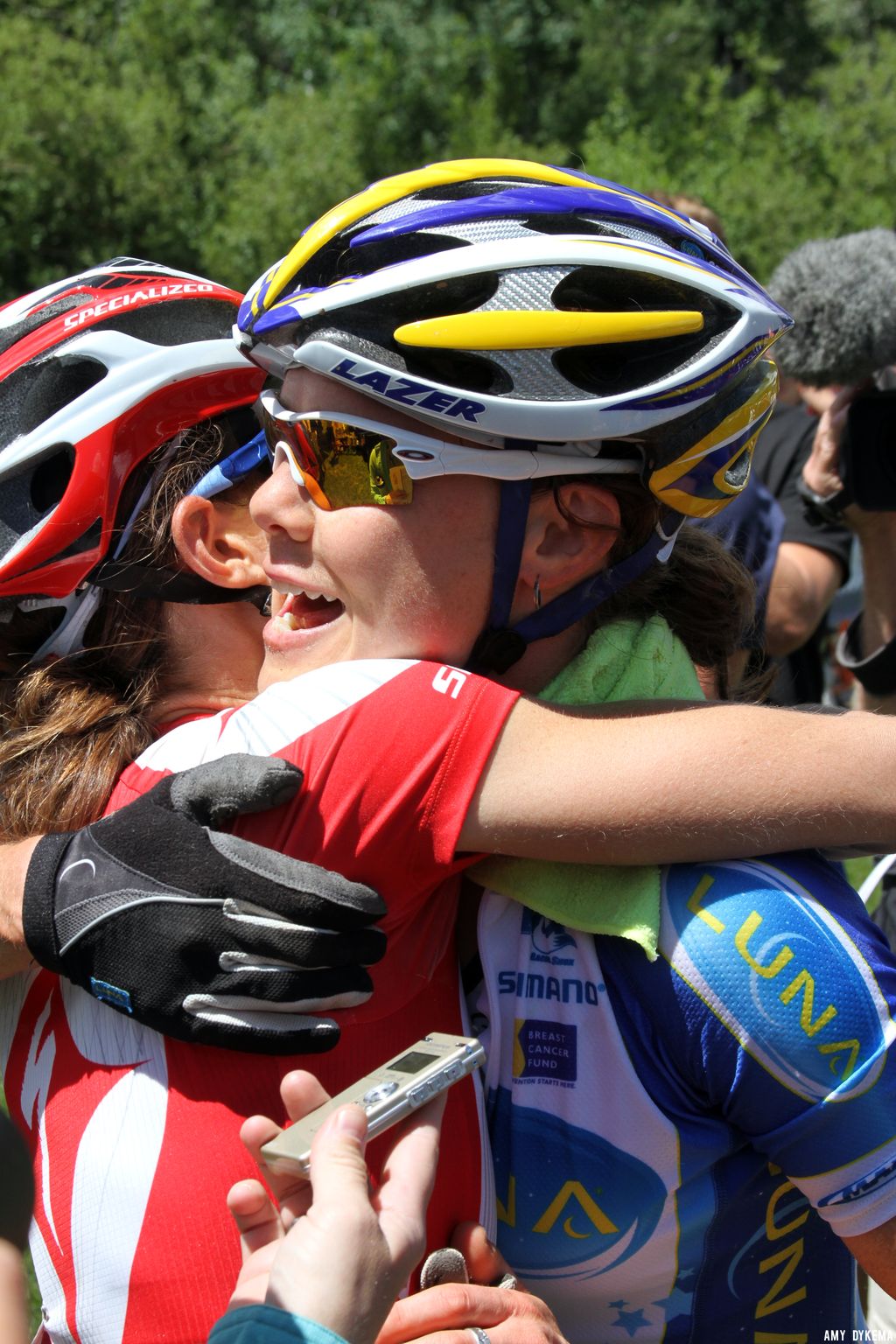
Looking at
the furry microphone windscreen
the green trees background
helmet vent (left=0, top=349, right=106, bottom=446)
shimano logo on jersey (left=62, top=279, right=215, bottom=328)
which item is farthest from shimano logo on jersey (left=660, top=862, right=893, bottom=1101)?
the green trees background

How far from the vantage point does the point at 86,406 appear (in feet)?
7.64

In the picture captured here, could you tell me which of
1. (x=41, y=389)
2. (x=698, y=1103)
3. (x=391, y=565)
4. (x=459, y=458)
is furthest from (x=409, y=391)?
(x=698, y=1103)

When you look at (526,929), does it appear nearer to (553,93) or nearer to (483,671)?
(483,671)

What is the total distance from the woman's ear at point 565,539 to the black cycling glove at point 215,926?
58 centimetres

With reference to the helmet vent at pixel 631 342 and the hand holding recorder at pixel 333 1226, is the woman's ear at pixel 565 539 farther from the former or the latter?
the hand holding recorder at pixel 333 1226

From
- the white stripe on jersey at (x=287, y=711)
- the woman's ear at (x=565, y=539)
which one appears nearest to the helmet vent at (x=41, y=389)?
the white stripe on jersey at (x=287, y=711)

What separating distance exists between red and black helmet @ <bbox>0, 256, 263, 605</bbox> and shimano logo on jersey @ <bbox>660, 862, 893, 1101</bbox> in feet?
4.30

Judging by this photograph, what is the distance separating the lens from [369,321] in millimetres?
1904

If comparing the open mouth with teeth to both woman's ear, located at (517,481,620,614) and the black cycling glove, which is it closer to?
woman's ear, located at (517,481,620,614)

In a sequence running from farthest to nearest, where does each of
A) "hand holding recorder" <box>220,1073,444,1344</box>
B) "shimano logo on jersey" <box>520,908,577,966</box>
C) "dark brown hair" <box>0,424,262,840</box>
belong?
"dark brown hair" <box>0,424,262,840</box>
"shimano logo on jersey" <box>520,908,577,966</box>
"hand holding recorder" <box>220,1073,444,1344</box>

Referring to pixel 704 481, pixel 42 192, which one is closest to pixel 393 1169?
pixel 704 481

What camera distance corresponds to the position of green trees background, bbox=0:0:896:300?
21547mm

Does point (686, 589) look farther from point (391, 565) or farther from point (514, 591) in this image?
point (391, 565)

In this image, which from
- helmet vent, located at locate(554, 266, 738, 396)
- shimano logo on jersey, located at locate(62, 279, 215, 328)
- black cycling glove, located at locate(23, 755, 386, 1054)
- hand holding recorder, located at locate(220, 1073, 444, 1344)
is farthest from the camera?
shimano logo on jersey, located at locate(62, 279, 215, 328)
